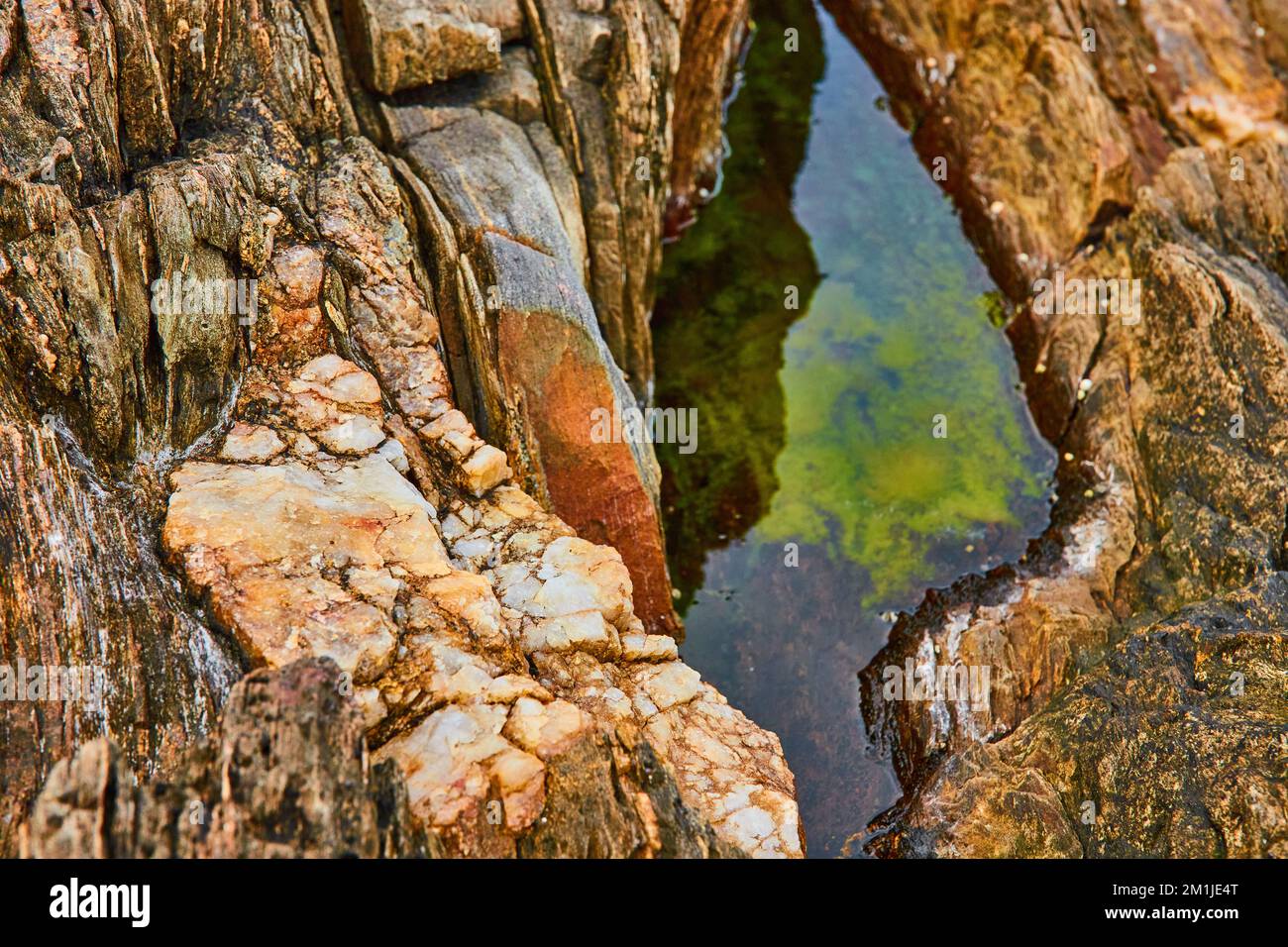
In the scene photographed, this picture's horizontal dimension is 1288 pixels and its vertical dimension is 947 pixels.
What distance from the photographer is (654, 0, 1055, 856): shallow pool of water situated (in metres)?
18.8

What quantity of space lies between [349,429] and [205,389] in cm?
179

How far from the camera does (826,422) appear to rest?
2255 cm

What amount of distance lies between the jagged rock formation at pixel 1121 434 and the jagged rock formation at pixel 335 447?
437 centimetres

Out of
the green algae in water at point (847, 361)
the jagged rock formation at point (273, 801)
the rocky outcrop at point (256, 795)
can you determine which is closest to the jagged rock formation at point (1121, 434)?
the green algae in water at point (847, 361)

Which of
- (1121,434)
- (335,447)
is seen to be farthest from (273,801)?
(1121,434)

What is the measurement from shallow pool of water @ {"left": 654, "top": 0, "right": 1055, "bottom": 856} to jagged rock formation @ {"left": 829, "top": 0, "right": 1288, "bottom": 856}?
2.18ft

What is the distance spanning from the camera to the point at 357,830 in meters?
9.27

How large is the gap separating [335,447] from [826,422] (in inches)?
452

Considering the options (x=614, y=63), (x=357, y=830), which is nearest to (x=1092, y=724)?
(x=357, y=830)

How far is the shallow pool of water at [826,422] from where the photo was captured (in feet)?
61.7

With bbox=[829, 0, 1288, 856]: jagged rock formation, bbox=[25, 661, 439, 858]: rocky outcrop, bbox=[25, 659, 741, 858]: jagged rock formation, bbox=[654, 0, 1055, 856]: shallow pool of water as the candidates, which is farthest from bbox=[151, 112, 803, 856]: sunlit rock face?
bbox=[654, 0, 1055, 856]: shallow pool of water

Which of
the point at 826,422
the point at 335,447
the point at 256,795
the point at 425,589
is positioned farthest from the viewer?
the point at 826,422

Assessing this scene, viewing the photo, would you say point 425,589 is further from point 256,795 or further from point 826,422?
point 826,422

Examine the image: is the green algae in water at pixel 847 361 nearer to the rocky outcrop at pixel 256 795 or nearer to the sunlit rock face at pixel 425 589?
the sunlit rock face at pixel 425 589
